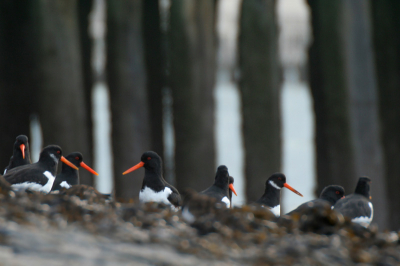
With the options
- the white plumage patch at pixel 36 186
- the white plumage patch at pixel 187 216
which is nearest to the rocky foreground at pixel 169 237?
the white plumage patch at pixel 187 216

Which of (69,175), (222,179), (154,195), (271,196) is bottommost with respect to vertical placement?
(271,196)

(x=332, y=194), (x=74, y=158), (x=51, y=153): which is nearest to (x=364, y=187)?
(x=332, y=194)

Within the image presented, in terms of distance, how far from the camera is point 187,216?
128 inches

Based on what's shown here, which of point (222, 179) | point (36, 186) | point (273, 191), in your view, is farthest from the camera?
point (273, 191)

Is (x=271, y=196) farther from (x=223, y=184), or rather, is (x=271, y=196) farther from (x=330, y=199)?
(x=223, y=184)

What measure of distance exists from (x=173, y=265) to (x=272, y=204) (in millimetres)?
3178

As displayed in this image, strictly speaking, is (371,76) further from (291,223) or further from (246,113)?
(291,223)

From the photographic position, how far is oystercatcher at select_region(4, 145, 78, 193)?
4.31 meters

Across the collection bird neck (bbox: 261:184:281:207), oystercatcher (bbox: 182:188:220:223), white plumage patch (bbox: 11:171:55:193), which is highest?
white plumage patch (bbox: 11:171:55:193)

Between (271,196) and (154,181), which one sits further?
(271,196)

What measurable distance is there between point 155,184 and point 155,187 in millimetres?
35

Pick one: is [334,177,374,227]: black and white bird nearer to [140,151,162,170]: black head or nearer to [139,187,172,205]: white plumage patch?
[139,187,172,205]: white plumage patch

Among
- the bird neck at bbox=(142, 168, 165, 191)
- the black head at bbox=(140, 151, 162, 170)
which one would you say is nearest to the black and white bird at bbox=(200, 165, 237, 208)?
the bird neck at bbox=(142, 168, 165, 191)

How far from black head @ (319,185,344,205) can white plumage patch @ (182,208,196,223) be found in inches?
85.4
